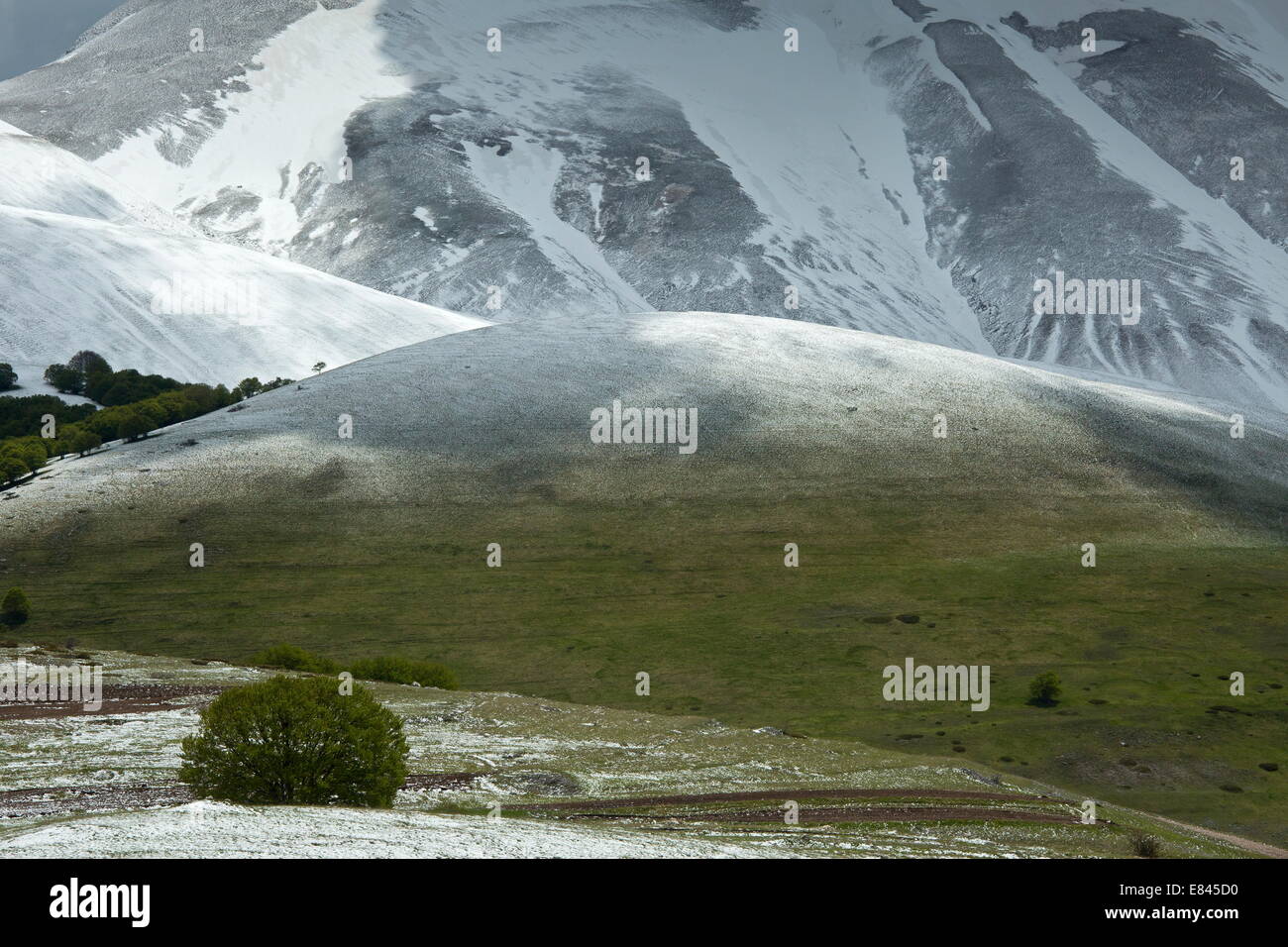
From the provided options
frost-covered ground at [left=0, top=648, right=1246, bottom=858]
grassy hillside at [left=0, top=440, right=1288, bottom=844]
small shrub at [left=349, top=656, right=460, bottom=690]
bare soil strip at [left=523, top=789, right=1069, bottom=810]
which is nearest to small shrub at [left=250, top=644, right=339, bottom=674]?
small shrub at [left=349, top=656, right=460, bottom=690]

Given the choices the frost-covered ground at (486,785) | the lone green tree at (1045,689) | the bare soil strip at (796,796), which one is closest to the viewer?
the frost-covered ground at (486,785)

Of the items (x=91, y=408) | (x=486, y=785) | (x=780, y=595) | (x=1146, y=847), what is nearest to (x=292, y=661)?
(x=486, y=785)

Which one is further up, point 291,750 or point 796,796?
point 291,750

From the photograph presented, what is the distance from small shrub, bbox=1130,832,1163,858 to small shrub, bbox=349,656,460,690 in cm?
5033

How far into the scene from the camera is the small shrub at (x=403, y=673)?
82.8m

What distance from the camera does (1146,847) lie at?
130ft

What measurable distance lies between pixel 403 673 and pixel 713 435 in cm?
7355

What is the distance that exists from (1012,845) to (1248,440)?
482ft

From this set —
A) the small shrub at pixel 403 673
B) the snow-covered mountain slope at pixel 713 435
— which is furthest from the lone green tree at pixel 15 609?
the small shrub at pixel 403 673

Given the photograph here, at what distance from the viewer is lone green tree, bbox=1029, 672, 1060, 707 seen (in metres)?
89.9

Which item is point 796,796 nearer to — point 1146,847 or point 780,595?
point 1146,847

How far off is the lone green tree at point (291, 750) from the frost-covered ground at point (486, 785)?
237 cm

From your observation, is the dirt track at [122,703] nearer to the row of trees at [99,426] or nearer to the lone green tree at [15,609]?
the lone green tree at [15,609]
